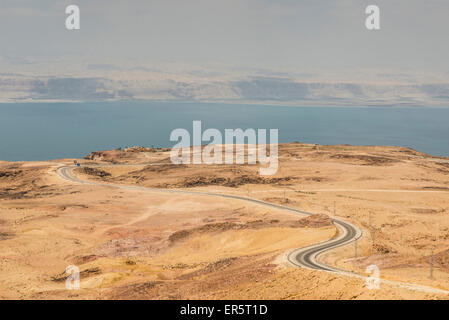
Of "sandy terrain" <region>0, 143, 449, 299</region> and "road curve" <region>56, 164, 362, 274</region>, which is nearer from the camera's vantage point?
"sandy terrain" <region>0, 143, 449, 299</region>

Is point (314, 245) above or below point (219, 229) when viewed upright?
above

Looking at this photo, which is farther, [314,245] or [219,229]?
[219,229]

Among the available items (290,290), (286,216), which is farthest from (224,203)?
(290,290)

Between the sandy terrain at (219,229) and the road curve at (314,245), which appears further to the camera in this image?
the road curve at (314,245)
